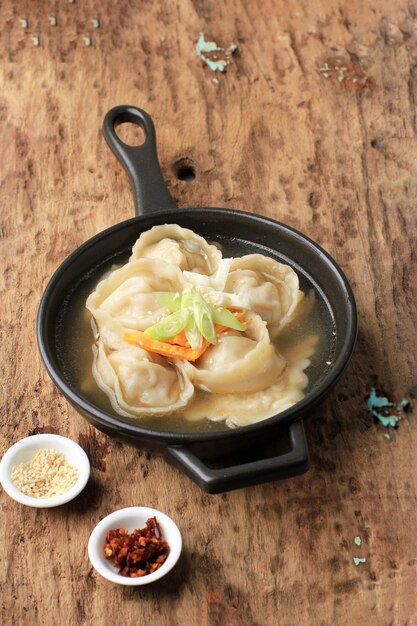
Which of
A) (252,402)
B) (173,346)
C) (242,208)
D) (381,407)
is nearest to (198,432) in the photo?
(252,402)

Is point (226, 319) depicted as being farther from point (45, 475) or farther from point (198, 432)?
point (45, 475)

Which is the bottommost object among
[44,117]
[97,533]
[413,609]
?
[413,609]

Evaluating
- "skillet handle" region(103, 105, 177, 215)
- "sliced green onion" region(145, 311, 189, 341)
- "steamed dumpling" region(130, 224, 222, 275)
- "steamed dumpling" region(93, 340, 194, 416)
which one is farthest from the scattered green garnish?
"skillet handle" region(103, 105, 177, 215)

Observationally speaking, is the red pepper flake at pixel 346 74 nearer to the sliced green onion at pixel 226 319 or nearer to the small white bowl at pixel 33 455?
the sliced green onion at pixel 226 319

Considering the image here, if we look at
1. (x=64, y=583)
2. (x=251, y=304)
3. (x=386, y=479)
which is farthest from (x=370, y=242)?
(x=64, y=583)

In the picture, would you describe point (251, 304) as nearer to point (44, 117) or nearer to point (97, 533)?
point (97, 533)

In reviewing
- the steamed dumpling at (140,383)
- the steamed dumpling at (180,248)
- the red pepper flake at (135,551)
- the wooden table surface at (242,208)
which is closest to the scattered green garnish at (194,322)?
the steamed dumpling at (140,383)

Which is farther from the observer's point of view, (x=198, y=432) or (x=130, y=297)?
(x=130, y=297)
